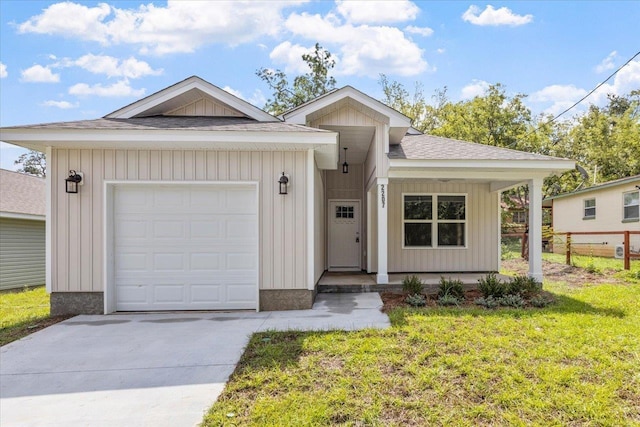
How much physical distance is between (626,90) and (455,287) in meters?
33.5

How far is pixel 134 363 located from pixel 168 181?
298 centimetres

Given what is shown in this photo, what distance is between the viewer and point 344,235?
31.6 ft

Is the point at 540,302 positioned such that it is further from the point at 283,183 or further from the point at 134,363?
the point at 134,363

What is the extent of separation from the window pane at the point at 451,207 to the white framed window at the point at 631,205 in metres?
8.66

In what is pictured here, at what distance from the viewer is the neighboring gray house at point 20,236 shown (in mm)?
10125

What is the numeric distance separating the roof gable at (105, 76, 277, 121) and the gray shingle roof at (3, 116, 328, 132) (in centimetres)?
23

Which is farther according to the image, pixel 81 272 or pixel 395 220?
pixel 395 220

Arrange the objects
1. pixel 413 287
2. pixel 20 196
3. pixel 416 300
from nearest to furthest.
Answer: pixel 416 300 → pixel 413 287 → pixel 20 196

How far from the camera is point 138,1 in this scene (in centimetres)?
755

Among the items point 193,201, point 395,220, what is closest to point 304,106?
point 193,201

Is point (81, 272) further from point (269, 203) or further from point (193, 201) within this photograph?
point (269, 203)

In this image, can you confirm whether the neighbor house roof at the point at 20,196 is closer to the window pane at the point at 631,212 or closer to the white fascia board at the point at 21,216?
the white fascia board at the point at 21,216

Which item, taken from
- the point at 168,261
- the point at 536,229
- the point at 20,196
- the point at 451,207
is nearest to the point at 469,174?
the point at 536,229

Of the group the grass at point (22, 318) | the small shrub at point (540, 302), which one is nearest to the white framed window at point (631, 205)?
the small shrub at point (540, 302)
